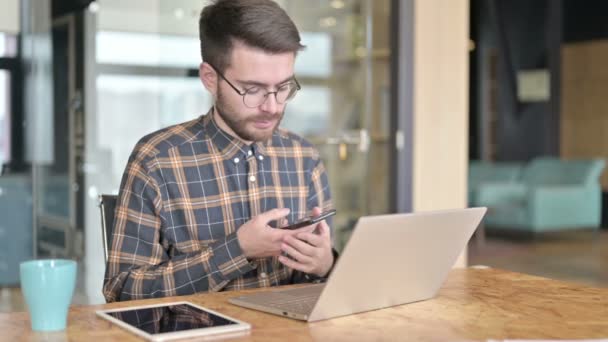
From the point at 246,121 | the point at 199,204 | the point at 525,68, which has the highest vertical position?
the point at 525,68

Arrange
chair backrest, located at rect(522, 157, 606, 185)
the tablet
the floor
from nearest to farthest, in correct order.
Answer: the tablet, the floor, chair backrest, located at rect(522, 157, 606, 185)

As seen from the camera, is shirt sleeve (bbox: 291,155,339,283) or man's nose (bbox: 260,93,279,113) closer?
man's nose (bbox: 260,93,279,113)

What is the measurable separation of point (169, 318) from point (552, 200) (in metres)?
7.80

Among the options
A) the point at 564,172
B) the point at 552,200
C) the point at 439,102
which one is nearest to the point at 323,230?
the point at 439,102

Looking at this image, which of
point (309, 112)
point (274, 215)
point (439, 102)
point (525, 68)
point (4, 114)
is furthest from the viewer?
point (525, 68)

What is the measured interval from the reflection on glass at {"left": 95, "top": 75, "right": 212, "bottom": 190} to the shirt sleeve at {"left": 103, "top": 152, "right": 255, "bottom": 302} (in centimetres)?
178

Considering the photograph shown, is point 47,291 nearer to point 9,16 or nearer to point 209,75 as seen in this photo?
point 209,75

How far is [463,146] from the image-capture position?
4.35m

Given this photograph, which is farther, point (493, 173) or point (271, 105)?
point (493, 173)

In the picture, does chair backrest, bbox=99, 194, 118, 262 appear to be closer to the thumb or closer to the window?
the thumb

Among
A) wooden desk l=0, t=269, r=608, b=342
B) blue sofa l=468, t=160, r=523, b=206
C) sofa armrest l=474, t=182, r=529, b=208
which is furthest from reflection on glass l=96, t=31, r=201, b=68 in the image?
blue sofa l=468, t=160, r=523, b=206

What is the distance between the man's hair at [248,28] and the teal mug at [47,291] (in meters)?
0.78

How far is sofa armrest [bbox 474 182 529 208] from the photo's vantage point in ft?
29.1

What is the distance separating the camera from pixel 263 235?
1.50 metres
